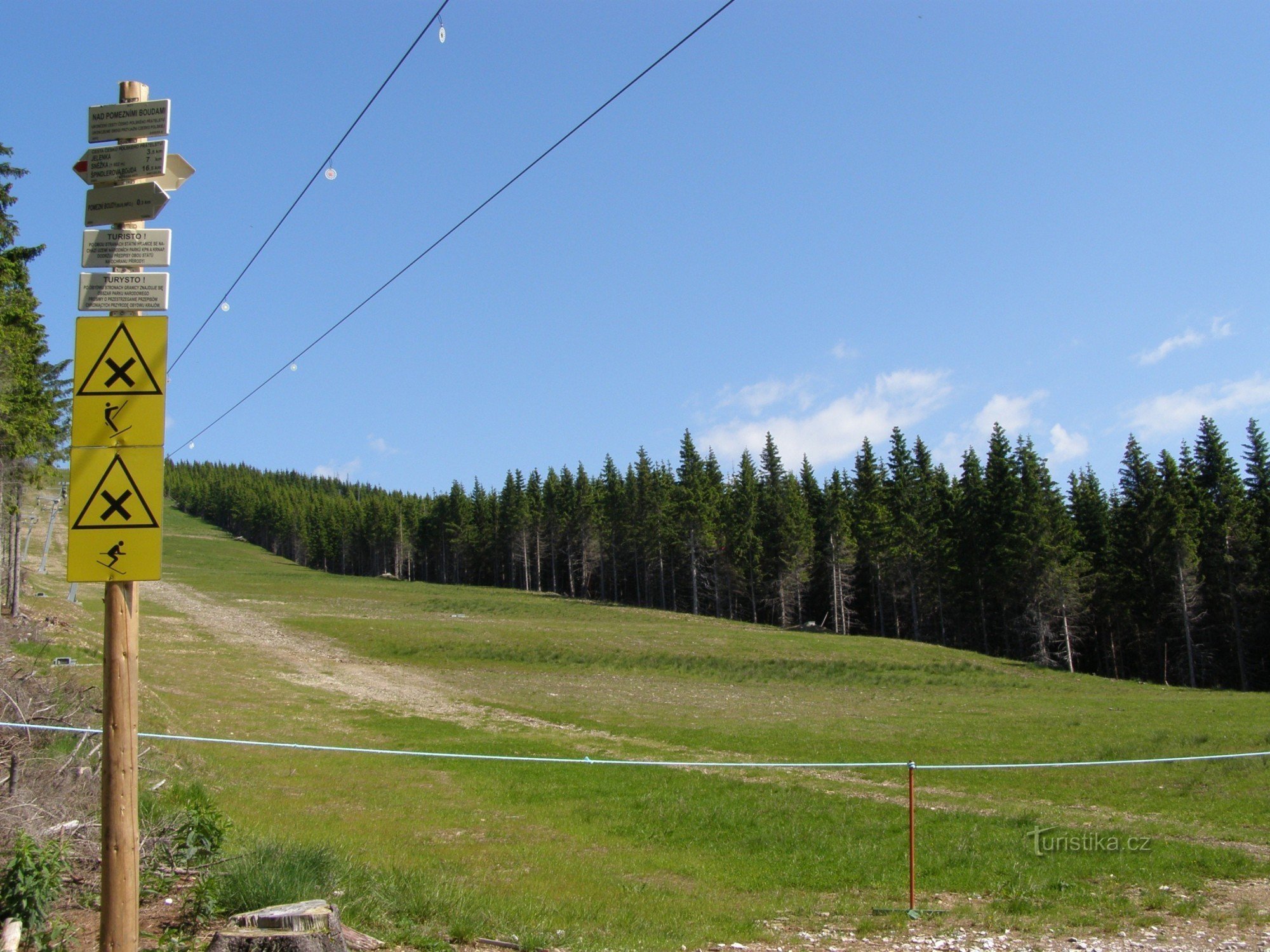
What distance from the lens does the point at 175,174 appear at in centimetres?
532

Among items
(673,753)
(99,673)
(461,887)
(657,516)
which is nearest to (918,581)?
(657,516)

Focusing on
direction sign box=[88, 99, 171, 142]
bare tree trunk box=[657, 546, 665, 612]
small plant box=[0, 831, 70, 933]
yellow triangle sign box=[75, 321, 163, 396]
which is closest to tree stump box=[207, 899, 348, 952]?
small plant box=[0, 831, 70, 933]

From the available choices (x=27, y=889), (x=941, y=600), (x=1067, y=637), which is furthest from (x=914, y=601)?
(x=27, y=889)

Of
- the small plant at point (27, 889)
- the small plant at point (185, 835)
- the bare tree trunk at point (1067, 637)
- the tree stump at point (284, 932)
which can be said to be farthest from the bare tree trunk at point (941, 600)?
the small plant at point (27, 889)

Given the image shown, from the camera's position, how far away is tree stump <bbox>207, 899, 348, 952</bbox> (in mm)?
4863

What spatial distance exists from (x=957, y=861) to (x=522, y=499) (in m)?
112

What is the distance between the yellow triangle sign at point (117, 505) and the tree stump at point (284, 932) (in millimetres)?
2387

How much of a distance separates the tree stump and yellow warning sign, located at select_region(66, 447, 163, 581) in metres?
2.11

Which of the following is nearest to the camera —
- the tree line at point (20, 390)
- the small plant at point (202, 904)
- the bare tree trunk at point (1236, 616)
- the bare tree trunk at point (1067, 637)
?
the small plant at point (202, 904)

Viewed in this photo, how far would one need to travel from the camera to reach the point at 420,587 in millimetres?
107438

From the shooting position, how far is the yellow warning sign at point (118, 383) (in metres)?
4.89

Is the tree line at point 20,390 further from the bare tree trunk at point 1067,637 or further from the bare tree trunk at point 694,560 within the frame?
the bare tree trunk at point 694,560

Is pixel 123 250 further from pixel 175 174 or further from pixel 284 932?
pixel 284 932

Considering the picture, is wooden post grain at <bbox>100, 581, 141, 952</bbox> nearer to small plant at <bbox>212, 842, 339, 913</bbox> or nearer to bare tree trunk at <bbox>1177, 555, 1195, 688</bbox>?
small plant at <bbox>212, 842, 339, 913</bbox>
